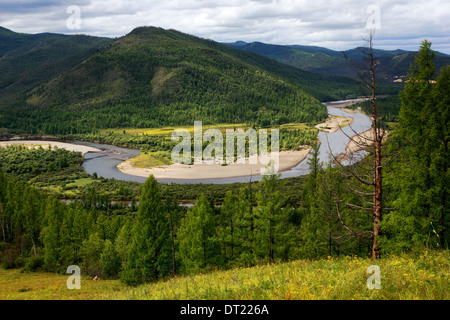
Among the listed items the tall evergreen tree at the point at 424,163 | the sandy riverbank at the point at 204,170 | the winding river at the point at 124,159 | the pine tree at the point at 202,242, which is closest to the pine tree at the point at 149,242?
the pine tree at the point at 202,242

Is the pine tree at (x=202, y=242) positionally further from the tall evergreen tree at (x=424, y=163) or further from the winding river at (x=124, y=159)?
the winding river at (x=124, y=159)

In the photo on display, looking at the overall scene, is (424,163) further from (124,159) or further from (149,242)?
(124,159)

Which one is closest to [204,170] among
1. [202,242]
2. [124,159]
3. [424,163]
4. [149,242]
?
[124,159]

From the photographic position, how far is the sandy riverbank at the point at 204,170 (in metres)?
80.9

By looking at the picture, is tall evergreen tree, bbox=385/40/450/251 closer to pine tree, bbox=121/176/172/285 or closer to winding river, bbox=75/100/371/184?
pine tree, bbox=121/176/172/285

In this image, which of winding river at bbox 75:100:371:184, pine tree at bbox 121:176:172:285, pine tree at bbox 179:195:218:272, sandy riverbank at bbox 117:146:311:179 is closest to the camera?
pine tree at bbox 121:176:172:285

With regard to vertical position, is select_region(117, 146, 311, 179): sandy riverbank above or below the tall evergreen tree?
below

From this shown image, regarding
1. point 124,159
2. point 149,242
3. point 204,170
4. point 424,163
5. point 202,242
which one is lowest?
point 204,170

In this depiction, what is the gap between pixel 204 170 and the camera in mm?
85312

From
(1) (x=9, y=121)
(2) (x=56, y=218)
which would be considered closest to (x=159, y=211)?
(2) (x=56, y=218)

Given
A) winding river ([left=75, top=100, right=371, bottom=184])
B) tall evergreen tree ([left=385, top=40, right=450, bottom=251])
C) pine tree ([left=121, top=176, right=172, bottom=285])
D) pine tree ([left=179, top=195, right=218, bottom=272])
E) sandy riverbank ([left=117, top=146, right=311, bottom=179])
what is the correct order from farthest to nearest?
sandy riverbank ([left=117, top=146, right=311, bottom=179]) < winding river ([left=75, top=100, right=371, bottom=184]) < pine tree ([left=179, top=195, right=218, bottom=272]) < pine tree ([left=121, top=176, right=172, bottom=285]) < tall evergreen tree ([left=385, top=40, right=450, bottom=251])

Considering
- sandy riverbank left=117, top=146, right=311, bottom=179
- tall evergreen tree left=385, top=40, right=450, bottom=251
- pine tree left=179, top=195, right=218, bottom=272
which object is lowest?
sandy riverbank left=117, top=146, right=311, bottom=179

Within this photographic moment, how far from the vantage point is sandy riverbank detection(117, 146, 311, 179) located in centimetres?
8094

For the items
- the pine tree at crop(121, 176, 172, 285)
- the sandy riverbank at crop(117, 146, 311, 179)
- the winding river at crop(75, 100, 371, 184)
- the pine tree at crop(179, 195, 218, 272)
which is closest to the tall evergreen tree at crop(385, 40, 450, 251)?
the pine tree at crop(179, 195, 218, 272)
